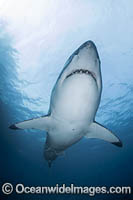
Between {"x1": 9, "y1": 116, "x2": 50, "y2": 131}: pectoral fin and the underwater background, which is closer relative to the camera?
{"x1": 9, "y1": 116, "x2": 50, "y2": 131}: pectoral fin

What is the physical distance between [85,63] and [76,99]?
67 cm

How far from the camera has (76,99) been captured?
3389 mm

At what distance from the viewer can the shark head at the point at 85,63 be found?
120 inches

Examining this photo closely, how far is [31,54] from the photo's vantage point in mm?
8164

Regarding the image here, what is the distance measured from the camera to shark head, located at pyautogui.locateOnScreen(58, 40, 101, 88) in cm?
304

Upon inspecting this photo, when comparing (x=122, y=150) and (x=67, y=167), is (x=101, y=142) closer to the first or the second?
(x=122, y=150)

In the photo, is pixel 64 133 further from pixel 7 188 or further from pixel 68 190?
pixel 7 188

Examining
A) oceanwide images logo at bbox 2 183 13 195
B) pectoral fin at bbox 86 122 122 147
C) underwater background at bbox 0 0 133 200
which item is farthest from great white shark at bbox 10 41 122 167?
underwater background at bbox 0 0 133 200

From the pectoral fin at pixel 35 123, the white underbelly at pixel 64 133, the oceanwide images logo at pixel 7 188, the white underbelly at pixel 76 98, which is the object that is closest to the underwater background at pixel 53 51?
the oceanwide images logo at pixel 7 188

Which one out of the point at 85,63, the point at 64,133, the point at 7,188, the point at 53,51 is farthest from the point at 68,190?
the point at 53,51

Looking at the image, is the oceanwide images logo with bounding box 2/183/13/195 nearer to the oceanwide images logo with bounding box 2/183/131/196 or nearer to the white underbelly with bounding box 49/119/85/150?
the oceanwide images logo with bounding box 2/183/131/196

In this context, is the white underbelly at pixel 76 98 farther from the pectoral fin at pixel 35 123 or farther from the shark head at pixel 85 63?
the pectoral fin at pixel 35 123

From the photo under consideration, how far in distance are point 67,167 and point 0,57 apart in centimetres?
1537

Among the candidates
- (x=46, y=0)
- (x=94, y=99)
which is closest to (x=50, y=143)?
(x=94, y=99)
